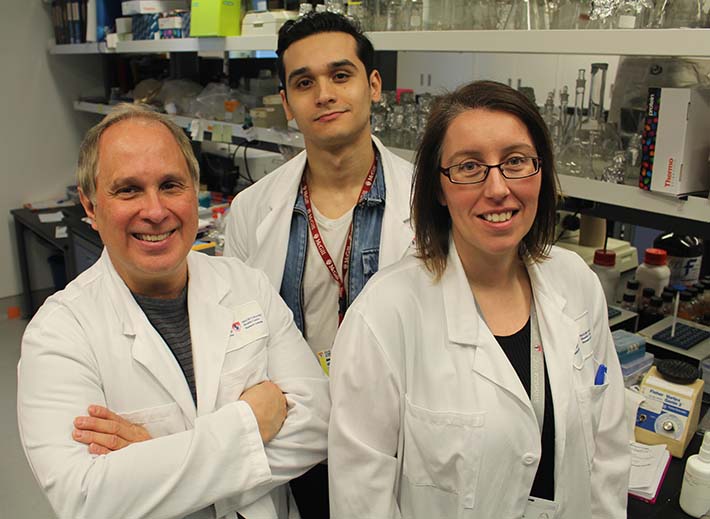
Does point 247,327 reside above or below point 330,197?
below

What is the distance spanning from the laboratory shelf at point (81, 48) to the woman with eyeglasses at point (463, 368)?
3155mm

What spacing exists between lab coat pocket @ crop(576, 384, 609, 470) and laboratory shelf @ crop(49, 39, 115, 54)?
11.3ft

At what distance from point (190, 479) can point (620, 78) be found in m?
1.72

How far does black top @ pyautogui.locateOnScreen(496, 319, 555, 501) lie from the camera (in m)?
1.23

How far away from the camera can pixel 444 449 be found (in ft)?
3.83

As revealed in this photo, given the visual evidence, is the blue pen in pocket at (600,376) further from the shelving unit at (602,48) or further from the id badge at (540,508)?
the shelving unit at (602,48)

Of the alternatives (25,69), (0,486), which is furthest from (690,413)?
(25,69)

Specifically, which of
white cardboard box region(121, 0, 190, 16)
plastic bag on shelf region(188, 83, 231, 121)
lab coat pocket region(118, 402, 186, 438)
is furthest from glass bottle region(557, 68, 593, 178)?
white cardboard box region(121, 0, 190, 16)

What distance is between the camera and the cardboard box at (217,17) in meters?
2.56

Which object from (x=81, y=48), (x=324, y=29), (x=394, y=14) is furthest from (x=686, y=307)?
(x=81, y=48)

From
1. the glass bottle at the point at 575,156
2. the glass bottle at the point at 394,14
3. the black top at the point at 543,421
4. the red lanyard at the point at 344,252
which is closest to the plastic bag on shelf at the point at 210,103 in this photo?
the glass bottle at the point at 394,14

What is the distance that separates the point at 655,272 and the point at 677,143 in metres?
0.95

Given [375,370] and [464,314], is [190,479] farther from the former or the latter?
[464,314]

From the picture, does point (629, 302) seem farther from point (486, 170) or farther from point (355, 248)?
point (486, 170)
